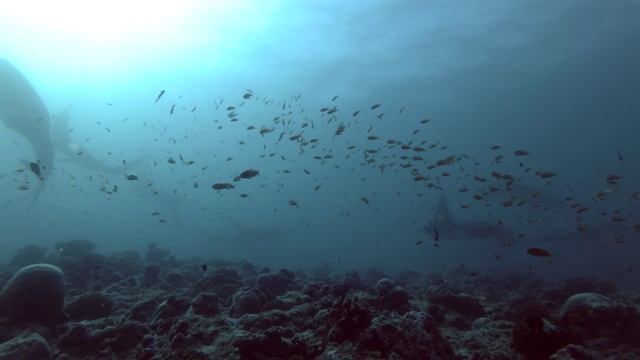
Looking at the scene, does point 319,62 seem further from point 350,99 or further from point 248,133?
point 248,133

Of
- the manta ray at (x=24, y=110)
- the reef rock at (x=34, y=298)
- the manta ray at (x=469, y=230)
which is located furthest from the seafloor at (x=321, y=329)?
the manta ray at (x=469, y=230)

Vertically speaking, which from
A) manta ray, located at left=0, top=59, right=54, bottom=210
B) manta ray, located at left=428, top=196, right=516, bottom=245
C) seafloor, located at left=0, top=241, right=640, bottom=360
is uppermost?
manta ray, located at left=0, top=59, right=54, bottom=210

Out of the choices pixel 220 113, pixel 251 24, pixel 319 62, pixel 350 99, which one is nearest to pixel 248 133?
pixel 220 113

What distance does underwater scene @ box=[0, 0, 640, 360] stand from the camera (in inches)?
265

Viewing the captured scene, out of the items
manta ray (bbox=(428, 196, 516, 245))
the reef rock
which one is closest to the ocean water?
manta ray (bbox=(428, 196, 516, 245))

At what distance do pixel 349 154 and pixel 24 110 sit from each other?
990 inches

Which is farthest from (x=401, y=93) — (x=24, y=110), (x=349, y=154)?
(x=24, y=110)

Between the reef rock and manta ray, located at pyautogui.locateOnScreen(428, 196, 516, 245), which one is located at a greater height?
the reef rock

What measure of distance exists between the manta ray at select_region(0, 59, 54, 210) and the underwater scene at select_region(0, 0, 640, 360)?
150 millimetres

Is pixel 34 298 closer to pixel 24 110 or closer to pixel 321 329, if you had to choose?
pixel 321 329

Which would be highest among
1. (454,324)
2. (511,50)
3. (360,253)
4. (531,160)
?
(511,50)

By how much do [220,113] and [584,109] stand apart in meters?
57.9

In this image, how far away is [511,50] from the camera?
105ft

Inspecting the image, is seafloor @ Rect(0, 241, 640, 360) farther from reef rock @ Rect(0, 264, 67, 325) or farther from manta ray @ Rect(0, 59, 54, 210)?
manta ray @ Rect(0, 59, 54, 210)
